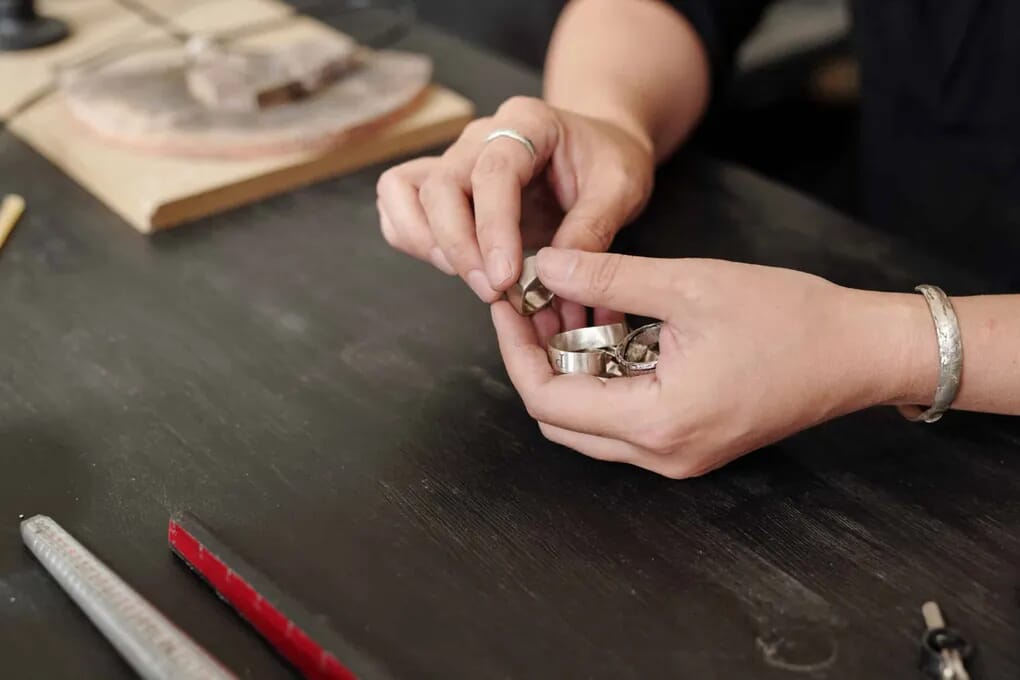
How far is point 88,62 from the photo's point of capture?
117cm

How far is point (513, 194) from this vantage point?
70cm

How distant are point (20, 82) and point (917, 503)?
1019 mm

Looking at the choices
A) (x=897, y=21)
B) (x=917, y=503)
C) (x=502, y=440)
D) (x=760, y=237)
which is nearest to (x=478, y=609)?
(x=502, y=440)

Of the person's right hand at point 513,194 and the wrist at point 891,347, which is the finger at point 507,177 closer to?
the person's right hand at point 513,194

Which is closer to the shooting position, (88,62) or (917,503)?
(917,503)

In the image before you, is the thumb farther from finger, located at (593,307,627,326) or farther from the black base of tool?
the black base of tool

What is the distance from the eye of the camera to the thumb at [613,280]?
1.95 ft

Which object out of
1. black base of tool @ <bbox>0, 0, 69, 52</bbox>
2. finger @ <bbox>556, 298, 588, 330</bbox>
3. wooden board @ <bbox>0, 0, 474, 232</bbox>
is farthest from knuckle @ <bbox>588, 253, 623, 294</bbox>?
black base of tool @ <bbox>0, 0, 69, 52</bbox>

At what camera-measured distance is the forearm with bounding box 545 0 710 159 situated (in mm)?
929

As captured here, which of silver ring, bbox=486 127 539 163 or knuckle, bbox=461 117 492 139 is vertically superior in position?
silver ring, bbox=486 127 539 163

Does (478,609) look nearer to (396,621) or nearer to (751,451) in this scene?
(396,621)

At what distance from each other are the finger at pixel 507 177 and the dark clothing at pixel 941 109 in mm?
382

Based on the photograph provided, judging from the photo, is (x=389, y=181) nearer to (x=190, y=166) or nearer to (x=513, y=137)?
(x=513, y=137)

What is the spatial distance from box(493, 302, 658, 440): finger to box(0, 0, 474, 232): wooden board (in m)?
0.41
